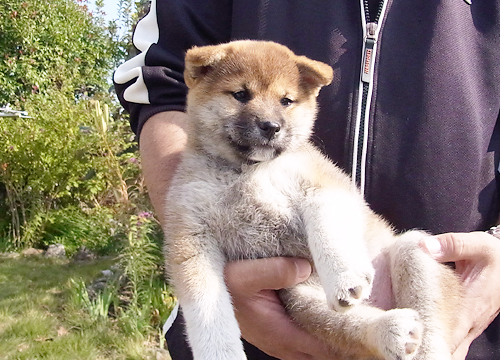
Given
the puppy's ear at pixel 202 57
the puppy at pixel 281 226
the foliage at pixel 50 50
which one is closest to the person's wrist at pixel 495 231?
the puppy at pixel 281 226

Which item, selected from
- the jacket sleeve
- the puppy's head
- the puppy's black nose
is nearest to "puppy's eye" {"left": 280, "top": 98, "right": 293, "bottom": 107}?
the puppy's head

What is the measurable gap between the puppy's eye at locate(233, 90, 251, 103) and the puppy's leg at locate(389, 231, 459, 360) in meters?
0.92

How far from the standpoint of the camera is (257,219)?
1.94 metres

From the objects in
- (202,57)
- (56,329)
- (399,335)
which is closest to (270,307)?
(399,335)

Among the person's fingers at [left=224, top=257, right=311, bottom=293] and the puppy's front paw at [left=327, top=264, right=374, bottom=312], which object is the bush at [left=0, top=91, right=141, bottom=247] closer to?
the person's fingers at [left=224, top=257, right=311, bottom=293]

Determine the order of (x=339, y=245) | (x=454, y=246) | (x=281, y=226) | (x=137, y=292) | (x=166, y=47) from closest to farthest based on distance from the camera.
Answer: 1. (x=339, y=245)
2. (x=454, y=246)
3. (x=281, y=226)
4. (x=166, y=47)
5. (x=137, y=292)

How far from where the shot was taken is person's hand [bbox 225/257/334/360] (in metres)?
1.81

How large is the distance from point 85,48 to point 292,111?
11896 mm

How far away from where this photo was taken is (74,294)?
5598mm

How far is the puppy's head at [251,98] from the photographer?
201 centimetres

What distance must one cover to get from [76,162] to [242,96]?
6.88 meters

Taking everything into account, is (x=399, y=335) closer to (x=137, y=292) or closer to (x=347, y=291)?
(x=347, y=291)

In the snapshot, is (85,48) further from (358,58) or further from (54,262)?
(358,58)

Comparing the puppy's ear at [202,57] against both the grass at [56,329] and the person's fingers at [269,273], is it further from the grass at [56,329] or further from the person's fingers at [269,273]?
the grass at [56,329]
